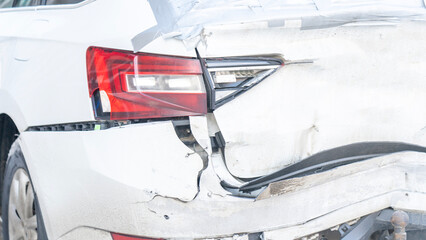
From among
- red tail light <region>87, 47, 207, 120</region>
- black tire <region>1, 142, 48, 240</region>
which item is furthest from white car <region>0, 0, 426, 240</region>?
black tire <region>1, 142, 48, 240</region>

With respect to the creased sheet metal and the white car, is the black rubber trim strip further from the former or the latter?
the creased sheet metal

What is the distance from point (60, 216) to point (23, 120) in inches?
21.7

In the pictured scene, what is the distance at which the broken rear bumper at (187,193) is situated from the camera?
2.39 meters

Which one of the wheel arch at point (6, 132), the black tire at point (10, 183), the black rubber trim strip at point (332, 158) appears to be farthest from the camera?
the wheel arch at point (6, 132)

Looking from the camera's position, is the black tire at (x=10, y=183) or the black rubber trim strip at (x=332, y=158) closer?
the black rubber trim strip at (x=332, y=158)

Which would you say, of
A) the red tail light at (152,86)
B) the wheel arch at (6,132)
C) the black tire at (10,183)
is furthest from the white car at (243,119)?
the wheel arch at (6,132)

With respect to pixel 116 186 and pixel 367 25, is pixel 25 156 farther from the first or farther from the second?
pixel 367 25

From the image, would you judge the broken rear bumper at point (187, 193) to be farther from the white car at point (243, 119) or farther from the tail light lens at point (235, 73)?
the tail light lens at point (235, 73)

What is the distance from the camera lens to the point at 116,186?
2.42m

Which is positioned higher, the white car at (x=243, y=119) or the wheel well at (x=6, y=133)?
the wheel well at (x=6, y=133)

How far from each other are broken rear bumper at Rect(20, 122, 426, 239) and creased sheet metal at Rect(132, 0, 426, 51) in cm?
38

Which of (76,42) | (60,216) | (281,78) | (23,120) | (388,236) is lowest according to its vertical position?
(388,236)

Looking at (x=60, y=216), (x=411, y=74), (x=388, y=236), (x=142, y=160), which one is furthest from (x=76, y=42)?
(x=388, y=236)

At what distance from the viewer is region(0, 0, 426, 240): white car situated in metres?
2.38
